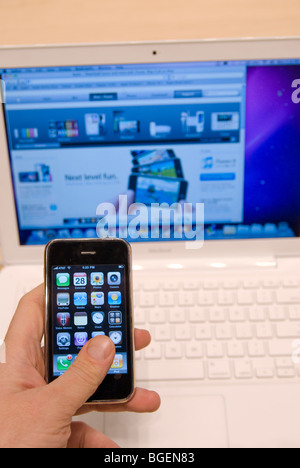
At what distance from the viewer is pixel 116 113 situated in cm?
67

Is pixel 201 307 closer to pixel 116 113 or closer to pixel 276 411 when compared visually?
pixel 276 411

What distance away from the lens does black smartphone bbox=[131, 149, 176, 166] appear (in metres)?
0.69

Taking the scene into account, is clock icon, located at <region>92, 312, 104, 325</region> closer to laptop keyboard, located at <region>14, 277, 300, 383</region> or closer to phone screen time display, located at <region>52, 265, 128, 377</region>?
phone screen time display, located at <region>52, 265, 128, 377</region>

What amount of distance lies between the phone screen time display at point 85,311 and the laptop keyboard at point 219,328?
0.13m

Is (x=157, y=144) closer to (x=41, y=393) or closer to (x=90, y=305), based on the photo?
(x=90, y=305)

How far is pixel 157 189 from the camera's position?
0.71m

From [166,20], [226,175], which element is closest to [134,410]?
[226,175]

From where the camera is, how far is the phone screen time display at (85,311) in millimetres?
546

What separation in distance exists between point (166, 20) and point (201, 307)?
59 centimetres

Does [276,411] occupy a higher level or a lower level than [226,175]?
lower

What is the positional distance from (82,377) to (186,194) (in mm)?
389

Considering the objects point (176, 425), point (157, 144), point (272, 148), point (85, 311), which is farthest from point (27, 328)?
point (272, 148)

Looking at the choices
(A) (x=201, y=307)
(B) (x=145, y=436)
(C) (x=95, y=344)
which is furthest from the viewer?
(A) (x=201, y=307)

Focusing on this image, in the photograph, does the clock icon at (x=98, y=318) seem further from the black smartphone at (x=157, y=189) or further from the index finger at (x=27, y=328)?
the black smartphone at (x=157, y=189)
